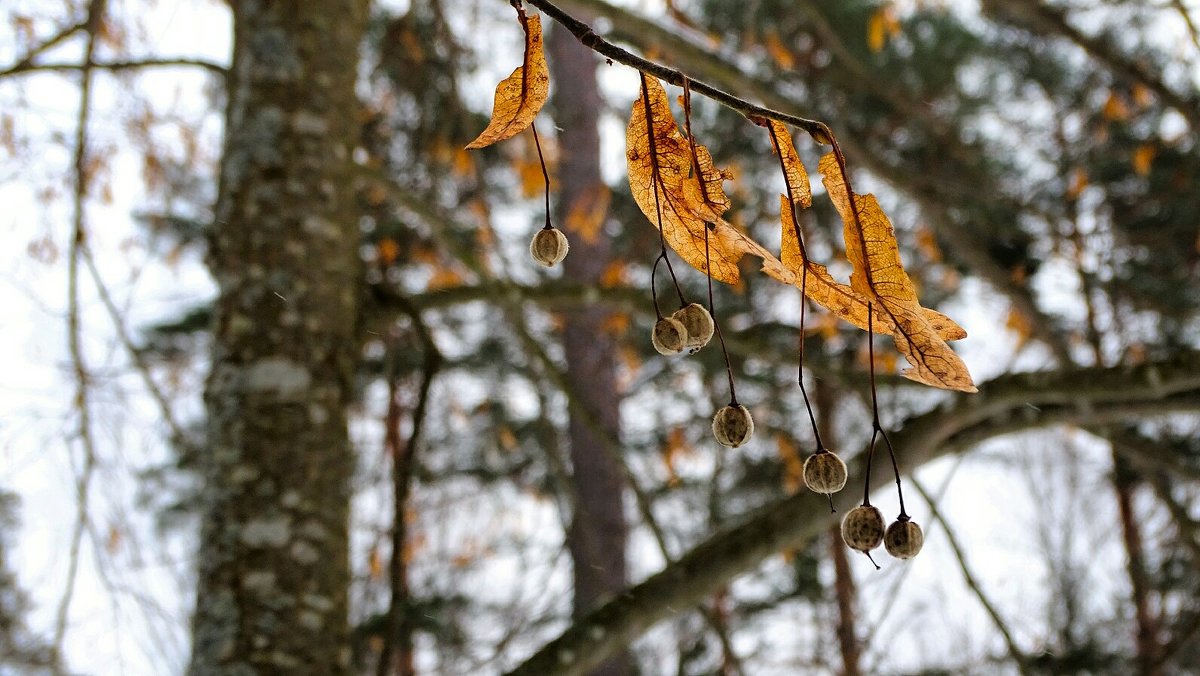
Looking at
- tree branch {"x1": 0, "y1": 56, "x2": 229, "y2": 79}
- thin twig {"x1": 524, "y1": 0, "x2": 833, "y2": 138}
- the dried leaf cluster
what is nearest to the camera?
thin twig {"x1": 524, "y1": 0, "x2": 833, "y2": 138}

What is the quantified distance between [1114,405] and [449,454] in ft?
16.3

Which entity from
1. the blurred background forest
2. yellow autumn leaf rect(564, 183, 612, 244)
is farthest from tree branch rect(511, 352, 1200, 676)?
yellow autumn leaf rect(564, 183, 612, 244)

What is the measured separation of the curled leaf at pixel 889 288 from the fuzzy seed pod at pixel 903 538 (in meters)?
0.11

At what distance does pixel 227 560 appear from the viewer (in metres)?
1.44

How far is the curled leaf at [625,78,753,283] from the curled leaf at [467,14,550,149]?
0.06 m

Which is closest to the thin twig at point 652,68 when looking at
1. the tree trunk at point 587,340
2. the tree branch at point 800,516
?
the tree branch at point 800,516

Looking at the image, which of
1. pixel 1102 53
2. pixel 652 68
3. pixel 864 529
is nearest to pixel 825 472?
pixel 864 529

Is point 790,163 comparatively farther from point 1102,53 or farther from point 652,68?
point 1102,53

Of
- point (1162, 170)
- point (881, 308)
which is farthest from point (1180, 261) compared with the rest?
point (881, 308)

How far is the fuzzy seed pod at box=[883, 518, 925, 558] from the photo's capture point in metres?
0.64

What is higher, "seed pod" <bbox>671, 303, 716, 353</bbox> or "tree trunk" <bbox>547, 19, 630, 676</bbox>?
"tree trunk" <bbox>547, 19, 630, 676</bbox>

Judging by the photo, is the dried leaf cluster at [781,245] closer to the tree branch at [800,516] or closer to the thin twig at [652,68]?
the thin twig at [652,68]

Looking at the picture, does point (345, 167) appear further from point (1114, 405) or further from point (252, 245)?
point (1114, 405)

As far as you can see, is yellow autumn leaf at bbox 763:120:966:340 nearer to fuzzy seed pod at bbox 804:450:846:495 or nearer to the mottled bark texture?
fuzzy seed pod at bbox 804:450:846:495
